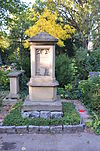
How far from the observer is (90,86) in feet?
17.2

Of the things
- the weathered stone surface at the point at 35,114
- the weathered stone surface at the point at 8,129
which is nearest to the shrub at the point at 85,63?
the weathered stone surface at the point at 35,114

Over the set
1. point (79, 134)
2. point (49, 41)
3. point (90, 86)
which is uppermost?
point (49, 41)

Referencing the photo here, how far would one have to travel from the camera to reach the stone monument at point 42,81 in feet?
13.9

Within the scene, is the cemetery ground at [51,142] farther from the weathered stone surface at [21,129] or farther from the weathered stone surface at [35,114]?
the weathered stone surface at [35,114]

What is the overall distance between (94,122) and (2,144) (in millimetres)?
2208

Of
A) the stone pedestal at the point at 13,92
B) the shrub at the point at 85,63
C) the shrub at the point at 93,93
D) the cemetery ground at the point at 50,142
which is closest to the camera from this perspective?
the cemetery ground at the point at 50,142

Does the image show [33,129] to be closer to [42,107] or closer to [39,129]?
[39,129]

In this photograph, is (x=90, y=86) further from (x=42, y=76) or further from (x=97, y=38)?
(x=97, y=38)

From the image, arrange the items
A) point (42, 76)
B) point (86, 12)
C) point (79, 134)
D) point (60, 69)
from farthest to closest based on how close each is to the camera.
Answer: point (86, 12)
point (60, 69)
point (42, 76)
point (79, 134)

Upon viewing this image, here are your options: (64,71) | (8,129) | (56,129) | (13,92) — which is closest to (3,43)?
(64,71)

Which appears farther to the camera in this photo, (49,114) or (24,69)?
(24,69)

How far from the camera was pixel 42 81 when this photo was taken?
14.5 ft

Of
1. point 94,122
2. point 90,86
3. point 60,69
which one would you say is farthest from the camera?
point 60,69

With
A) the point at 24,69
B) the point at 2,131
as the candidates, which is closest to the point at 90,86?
the point at 2,131
